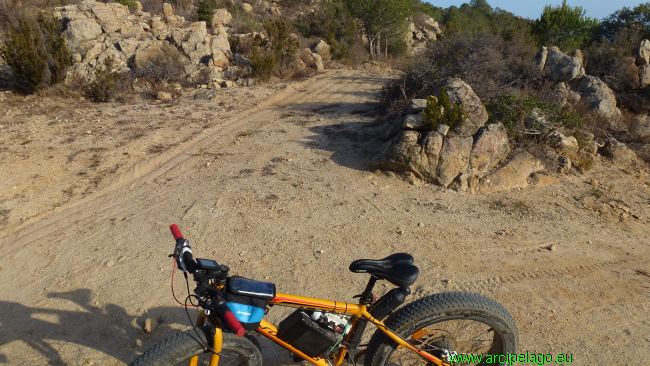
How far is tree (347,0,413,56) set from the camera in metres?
18.1

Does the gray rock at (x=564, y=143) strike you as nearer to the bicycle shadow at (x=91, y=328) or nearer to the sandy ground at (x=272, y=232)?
the sandy ground at (x=272, y=232)

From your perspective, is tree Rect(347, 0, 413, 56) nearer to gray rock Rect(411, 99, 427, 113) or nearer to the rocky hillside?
the rocky hillside

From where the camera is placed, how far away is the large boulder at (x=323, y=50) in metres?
16.5

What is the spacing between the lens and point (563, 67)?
31.2 ft

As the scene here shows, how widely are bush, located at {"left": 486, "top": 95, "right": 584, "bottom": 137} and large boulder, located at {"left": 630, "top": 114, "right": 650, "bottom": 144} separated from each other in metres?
1.13

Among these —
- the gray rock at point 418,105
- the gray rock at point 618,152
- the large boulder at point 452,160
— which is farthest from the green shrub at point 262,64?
the gray rock at point 618,152

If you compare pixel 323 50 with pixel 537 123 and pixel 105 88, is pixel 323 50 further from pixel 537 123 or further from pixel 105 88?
pixel 537 123

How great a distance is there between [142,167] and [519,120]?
20.3 ft

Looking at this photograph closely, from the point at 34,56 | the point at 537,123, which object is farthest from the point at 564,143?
the point at 34,56

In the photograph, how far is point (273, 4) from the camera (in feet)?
82.6

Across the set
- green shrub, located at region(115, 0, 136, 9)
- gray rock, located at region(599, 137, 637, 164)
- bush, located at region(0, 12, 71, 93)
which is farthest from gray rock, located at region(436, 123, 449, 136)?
green shrub, located at region(115, 0, 136, 9)

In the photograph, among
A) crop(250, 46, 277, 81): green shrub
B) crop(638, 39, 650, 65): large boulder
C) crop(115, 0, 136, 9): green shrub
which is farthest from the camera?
crop(115, 0, 136, 9): green shrub

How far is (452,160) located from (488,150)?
0.63m

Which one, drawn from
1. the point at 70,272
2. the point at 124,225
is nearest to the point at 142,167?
the point at 124,225
